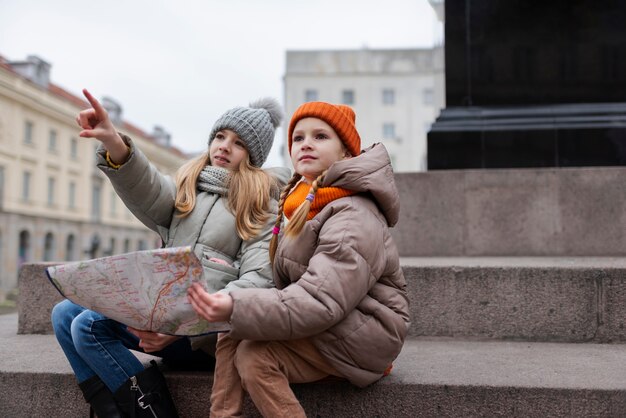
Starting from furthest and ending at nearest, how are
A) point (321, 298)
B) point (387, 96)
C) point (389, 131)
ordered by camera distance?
point (387, 96), point (389, 131), point (321, 298)

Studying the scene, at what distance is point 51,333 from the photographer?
10.8 feet

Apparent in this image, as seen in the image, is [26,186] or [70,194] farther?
[70,194]

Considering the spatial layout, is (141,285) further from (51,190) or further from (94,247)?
(51,190)

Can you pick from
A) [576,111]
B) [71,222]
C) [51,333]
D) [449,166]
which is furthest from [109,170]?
[71,222]

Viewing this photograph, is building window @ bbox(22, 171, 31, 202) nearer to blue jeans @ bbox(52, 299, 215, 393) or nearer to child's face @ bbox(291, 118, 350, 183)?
blue jeans @ bbox(52, 299, 215, 393)

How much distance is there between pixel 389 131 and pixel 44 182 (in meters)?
22.1

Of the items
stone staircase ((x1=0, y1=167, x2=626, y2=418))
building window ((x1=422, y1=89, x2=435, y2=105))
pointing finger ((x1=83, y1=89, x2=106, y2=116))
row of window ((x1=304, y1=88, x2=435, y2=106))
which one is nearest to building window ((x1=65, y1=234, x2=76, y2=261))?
row of window ((x1=304, y1=88, x2=435, y2=106))

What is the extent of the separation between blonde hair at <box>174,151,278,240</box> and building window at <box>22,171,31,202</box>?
32156mm

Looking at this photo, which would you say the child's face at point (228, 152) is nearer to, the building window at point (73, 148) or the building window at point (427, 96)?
the building window at point (73, 148)

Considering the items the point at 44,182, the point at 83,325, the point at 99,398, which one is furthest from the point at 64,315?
the point at 44,182

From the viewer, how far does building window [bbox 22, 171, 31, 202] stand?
31.4 m

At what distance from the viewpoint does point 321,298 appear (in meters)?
1.83

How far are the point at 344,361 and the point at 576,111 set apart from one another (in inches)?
125

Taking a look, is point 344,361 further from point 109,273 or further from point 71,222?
point 71,222
